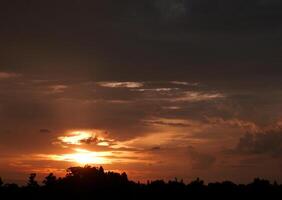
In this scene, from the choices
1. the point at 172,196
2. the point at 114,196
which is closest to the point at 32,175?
the point at 114,196

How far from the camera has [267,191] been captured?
181 m

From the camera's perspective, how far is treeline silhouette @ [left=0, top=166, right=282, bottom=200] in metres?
170

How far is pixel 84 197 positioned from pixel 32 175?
18.9 m

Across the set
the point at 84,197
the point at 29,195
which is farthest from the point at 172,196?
the point at 29,195

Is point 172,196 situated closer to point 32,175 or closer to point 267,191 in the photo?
point 267,191

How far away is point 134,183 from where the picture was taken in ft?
602

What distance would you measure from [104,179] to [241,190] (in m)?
33.7

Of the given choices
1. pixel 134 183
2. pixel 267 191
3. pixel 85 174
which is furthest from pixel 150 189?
pixel 267 191

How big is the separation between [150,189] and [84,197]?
20.0 metres

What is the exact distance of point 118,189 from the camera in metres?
176

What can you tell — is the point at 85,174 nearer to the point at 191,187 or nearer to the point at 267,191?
the point at 191,187

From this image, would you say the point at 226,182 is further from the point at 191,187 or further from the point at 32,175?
the point at 32,175

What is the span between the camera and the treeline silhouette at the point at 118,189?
16988cm

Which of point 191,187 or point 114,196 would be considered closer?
point 114,196
